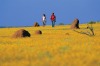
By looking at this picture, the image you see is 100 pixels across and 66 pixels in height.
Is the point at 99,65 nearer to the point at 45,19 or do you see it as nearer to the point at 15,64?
the point at 15,64

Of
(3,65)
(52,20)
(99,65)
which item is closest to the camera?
(99,65)

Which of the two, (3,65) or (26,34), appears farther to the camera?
(26,34)

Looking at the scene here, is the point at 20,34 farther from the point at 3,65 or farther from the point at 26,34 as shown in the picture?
the point at 3,65

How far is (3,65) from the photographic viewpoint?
31.7 ft

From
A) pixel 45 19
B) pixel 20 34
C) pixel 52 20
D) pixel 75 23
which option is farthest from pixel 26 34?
pixel 45 19

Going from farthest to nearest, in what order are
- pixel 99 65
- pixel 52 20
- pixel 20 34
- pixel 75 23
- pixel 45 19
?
pixel 45 19, pixel 52 20, pixel 75 23, pixel 20 34, pixel 99 65

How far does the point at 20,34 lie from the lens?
24.8m

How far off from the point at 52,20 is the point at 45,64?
39.3 m

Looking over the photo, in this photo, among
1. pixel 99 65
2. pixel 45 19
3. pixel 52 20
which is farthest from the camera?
pixel 45 19

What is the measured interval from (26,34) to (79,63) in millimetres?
15878

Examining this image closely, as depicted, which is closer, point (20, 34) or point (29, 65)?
point (29, 65)

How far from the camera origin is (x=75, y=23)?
39.6 metres

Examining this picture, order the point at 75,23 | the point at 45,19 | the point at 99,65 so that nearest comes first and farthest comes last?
1. the point at 99,65
2. the point at 75,23
3. the point at 45,19

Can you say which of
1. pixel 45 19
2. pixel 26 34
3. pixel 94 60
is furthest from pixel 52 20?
pixel 94 60
